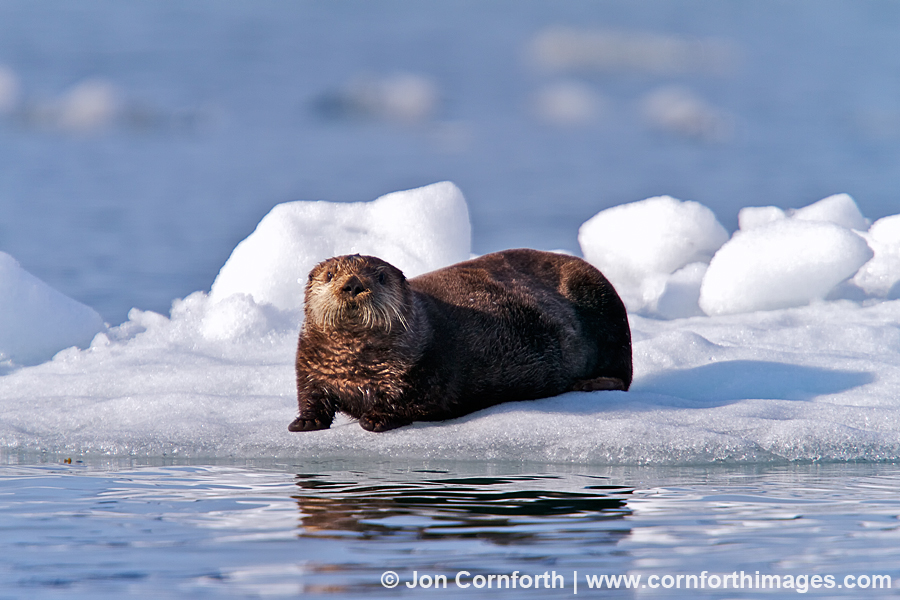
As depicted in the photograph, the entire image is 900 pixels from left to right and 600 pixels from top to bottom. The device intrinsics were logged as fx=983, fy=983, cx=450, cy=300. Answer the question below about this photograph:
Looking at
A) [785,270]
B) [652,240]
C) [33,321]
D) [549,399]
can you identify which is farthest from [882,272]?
[33,321]

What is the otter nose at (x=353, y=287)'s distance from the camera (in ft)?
16.1

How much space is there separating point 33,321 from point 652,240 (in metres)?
5.67

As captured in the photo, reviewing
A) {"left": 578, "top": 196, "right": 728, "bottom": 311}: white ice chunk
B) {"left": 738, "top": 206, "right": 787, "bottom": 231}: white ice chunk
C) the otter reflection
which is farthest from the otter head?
{"left": 738, "top": 206, "right": 787, "bottom": 231}: white ice chunk

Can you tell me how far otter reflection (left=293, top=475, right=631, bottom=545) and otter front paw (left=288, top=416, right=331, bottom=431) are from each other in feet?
2.30

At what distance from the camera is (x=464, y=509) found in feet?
12.1

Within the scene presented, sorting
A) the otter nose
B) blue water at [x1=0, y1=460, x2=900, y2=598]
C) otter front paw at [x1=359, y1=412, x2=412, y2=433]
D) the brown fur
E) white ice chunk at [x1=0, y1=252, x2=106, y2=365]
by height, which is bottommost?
blue water at [x1=0, y1=460, x2=900, y2=598]

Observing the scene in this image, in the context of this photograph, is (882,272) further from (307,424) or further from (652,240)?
(307,424)

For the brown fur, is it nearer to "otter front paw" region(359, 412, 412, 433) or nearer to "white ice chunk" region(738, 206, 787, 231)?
"otter front paw" region(359, 412, 412, 433)

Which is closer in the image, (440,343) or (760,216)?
(440,343)

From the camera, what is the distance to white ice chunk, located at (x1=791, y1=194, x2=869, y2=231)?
1055 centimetres

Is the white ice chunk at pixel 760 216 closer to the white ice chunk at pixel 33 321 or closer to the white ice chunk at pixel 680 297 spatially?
the white ice chunk at pixel 680 297

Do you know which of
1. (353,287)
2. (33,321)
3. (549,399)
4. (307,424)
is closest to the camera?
(353,287)

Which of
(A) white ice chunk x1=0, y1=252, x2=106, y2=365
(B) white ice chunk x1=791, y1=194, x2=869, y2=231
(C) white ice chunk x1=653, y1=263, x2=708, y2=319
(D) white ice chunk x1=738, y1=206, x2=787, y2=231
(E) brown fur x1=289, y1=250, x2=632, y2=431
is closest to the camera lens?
(E) brown fur x1=289, y1=250, x2=632, y2=431

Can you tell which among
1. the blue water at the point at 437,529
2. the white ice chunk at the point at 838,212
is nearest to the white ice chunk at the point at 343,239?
the white ice chunk at the point at 838,212
